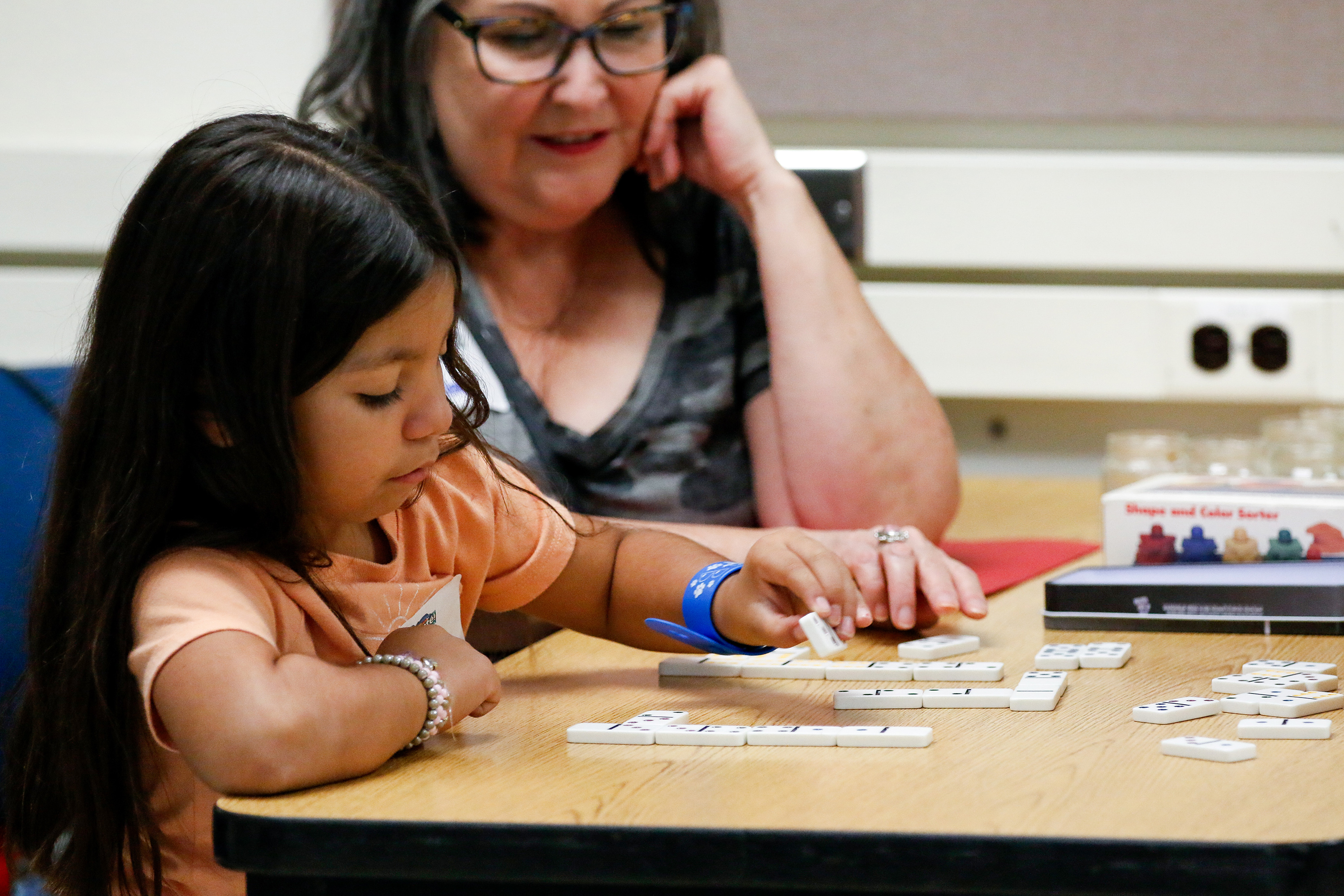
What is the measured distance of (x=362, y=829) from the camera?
68cm

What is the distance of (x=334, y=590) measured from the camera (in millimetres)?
929

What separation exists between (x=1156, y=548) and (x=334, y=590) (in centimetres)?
70

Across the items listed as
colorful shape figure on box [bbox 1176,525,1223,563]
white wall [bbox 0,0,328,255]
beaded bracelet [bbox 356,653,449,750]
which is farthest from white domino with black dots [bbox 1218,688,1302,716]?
white wall [bbox 0,0,328,255]

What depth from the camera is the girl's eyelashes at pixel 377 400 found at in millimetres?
868

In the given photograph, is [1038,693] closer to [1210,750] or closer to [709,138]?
[1210,750]

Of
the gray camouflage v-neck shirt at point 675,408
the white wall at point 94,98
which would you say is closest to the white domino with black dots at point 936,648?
the gray camouflage v-neck shirt at point 675,408

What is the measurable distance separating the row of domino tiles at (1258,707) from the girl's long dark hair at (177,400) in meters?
0.51

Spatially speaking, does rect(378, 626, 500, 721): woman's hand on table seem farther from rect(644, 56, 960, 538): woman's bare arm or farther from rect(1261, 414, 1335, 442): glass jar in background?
rect(1261, 414, 1335, 442): glass jar in background

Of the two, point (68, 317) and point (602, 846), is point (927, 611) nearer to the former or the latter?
point (602, 846)

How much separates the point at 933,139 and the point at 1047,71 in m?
0.19

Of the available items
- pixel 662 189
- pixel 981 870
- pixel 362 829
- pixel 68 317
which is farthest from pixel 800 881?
pixel 68 317

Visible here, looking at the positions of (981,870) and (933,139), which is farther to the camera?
(933,139)

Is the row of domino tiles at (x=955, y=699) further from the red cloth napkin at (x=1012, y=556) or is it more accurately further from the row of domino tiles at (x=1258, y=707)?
the red cloth napkin at (x=1012, y=556)

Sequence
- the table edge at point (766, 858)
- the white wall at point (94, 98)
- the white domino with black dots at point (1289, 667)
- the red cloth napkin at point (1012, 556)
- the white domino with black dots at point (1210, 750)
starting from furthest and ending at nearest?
the white wall at point (94, 98)
the red cloth napkin at point (1012, 556)
the white domino with black dots at point (1289, 667)
the white domino with black dots at point (1210, 750)
the table edge at point (766, 858)
